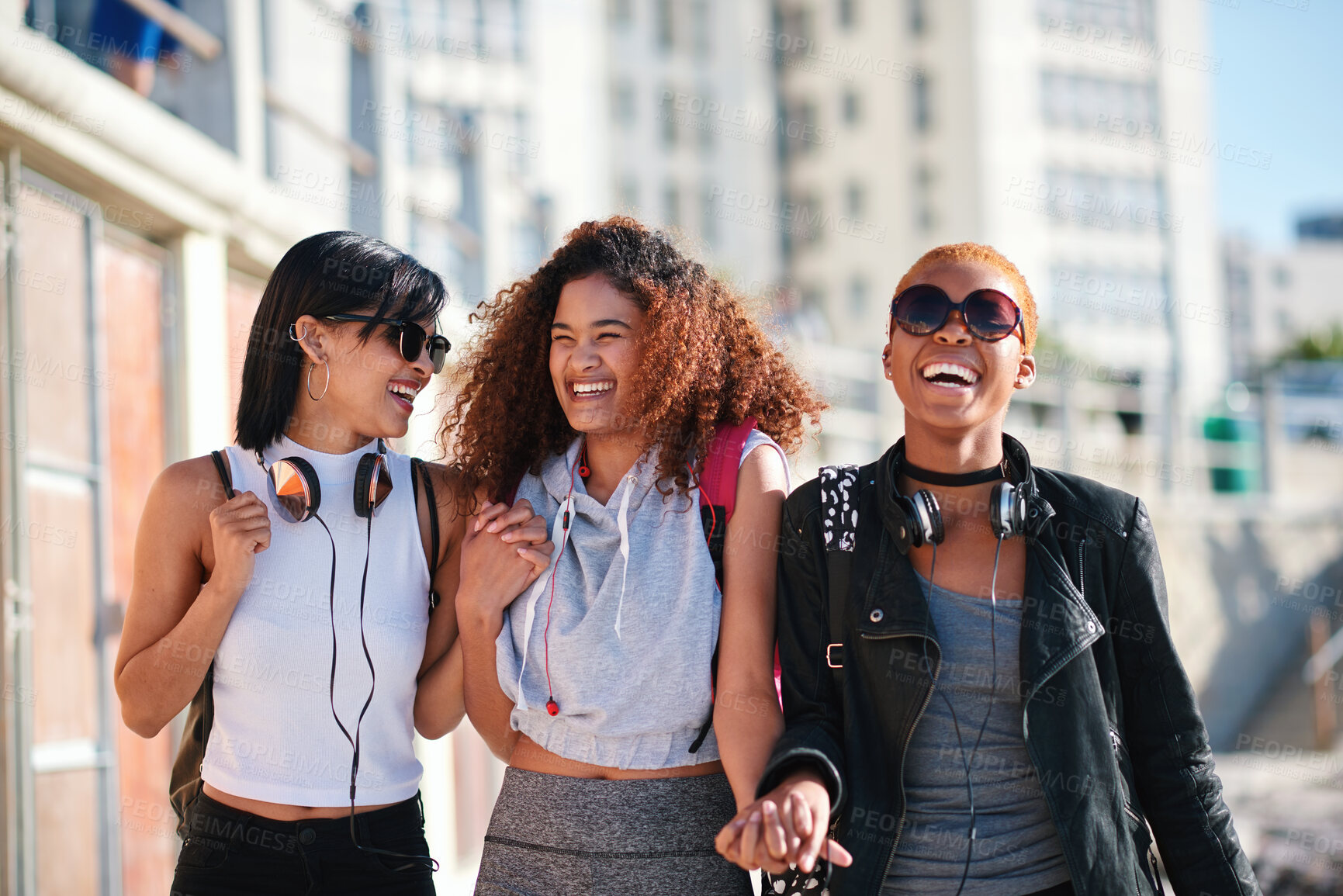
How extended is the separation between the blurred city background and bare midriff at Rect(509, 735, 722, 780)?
1.42m

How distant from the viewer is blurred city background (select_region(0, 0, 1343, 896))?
485cm

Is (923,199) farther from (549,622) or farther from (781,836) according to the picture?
(781,836)

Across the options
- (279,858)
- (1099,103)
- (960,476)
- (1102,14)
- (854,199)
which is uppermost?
(1102,14)

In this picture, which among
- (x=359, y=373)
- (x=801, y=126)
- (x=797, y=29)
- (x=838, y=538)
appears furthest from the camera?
(x=797, y=29)

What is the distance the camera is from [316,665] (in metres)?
3.07

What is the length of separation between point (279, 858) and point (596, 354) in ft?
4.79

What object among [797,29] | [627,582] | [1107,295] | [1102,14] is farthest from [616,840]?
[1102,14]

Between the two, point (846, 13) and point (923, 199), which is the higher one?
point (846, 13)

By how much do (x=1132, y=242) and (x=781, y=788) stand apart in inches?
1851

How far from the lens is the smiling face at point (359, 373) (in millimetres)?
3320

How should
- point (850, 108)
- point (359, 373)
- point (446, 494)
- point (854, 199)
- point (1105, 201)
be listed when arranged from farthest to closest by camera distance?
point (850, 108)
point (854, 199)
point (1105, 201)
point (446, 494)
point (359, 373)

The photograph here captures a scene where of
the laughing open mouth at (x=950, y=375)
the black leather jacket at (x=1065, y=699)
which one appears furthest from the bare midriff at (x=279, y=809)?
the laughing open mouth at (x=950, y=375)

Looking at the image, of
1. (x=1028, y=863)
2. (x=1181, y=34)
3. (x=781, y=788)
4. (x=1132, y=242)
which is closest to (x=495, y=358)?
(x=781, y=788)

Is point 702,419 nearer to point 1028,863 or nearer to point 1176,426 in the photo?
point 1028,863
